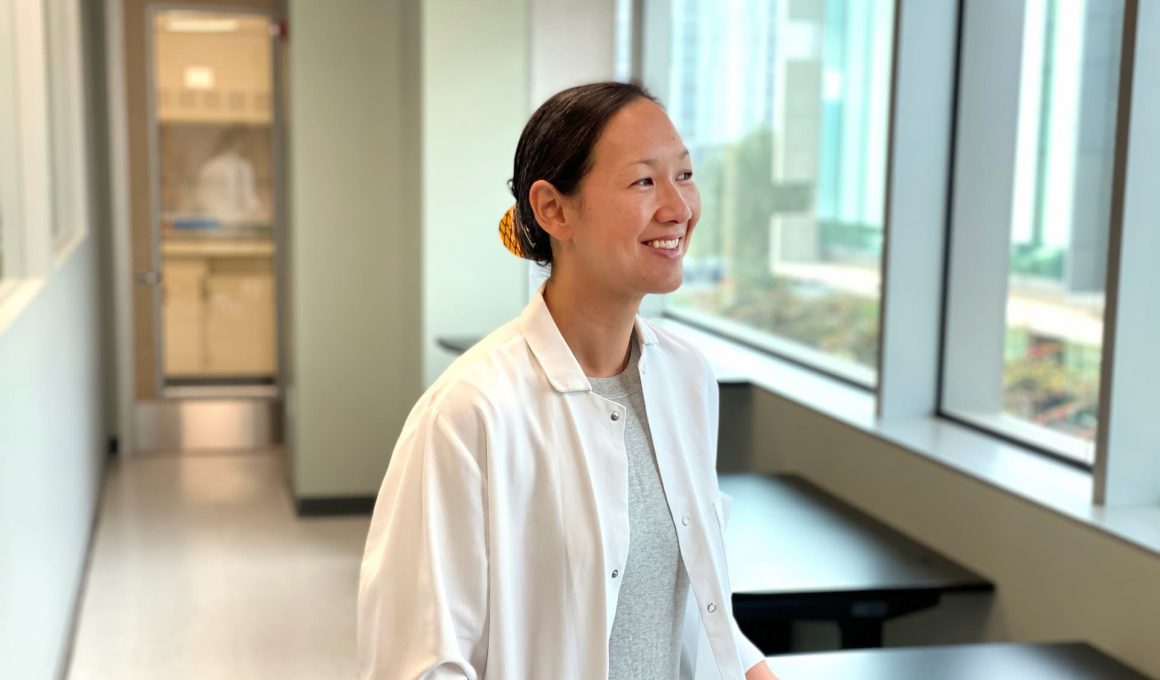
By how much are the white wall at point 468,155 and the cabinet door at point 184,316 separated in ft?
9.13

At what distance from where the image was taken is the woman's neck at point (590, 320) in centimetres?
153

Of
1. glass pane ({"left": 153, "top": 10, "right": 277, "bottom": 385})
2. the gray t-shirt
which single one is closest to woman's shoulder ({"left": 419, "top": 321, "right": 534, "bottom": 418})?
the gray t-shirt

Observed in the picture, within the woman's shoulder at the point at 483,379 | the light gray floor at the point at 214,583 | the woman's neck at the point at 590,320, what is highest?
the woman's neck at the point at 590,320

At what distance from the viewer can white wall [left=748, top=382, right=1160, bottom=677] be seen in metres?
2.34

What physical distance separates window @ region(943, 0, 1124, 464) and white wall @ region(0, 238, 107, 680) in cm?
235

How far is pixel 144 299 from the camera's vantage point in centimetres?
741

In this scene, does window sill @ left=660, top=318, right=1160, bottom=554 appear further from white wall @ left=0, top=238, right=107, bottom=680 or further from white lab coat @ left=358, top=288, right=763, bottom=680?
white wall @ left=0, top=238, right=107, bottom=680

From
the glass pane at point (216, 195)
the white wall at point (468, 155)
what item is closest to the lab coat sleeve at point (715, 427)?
the white wall at point (468, 155)

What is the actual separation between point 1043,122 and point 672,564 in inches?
81.9

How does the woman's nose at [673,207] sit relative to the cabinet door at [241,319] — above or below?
above

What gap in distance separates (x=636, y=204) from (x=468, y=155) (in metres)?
3.83

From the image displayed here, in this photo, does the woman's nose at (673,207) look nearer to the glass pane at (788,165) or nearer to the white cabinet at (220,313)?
the glass pane at (788,165)

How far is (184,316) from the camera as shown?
755cm

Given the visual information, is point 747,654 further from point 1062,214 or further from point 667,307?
point 667,307
